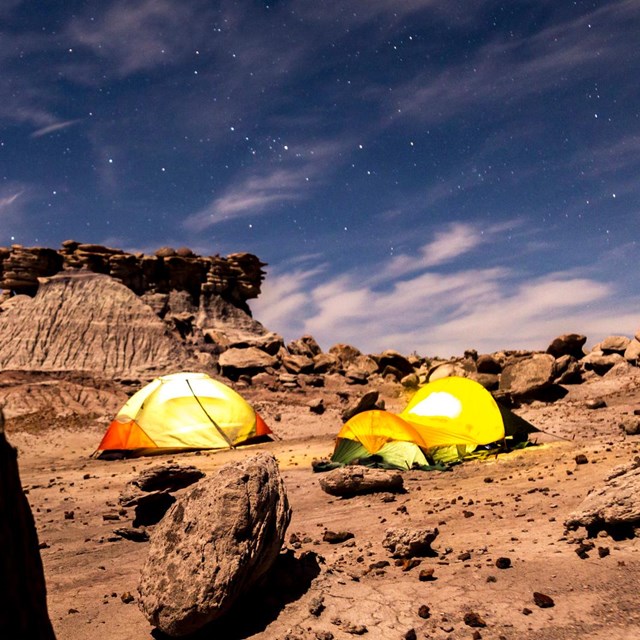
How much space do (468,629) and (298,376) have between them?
98.9ft

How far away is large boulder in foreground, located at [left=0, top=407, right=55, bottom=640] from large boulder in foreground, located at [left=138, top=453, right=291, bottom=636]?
63.6 inches

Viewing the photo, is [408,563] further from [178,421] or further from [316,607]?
[178,421]

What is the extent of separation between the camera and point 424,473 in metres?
12.3

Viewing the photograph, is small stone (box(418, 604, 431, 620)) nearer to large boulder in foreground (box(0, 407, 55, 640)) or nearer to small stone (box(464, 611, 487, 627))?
small stone (box(464, 611, 487, 627))

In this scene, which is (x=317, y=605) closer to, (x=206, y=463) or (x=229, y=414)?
(x=206, y=463)

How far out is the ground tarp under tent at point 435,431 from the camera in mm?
13281

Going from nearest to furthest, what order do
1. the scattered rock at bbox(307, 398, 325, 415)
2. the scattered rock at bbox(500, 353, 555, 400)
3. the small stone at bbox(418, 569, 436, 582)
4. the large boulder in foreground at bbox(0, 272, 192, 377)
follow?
1. the small stone at bbox(418, 569, 436, 582)
2. the scattered rock at bbox(500, 353, 555, 400)
3. the scattered rock at bbox(307, 398, 325, 415)
4. the large boulder in foreground at bbox(0, 272, 192, 377)

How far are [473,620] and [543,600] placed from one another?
77 centimetres

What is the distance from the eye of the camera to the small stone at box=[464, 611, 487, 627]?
15.5ft

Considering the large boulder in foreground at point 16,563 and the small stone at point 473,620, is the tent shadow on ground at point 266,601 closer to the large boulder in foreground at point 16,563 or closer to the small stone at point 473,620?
the small stone at point 473,620

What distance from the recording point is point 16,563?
126 inches

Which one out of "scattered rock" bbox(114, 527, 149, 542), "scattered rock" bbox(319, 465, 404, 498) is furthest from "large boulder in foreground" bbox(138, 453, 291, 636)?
"scattered rock" bbox(319, 465, 404, 498)

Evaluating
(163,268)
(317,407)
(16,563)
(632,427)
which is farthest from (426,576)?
(163,268)

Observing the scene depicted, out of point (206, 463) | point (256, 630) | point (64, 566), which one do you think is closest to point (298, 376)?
point (206, 463)
